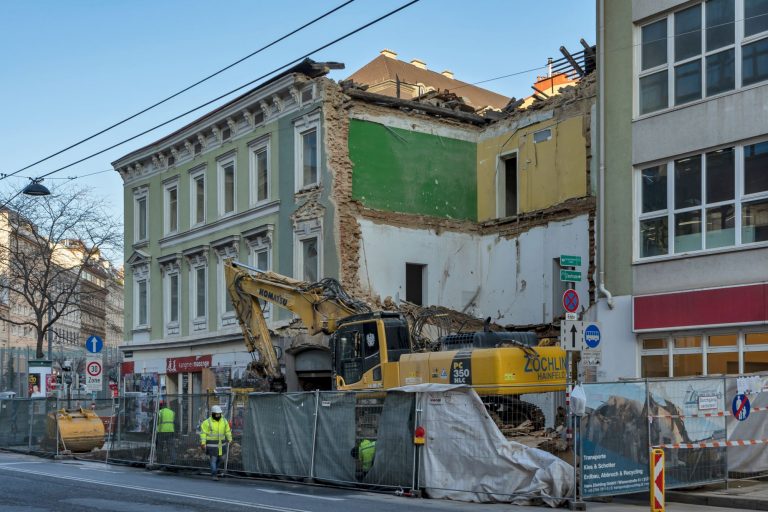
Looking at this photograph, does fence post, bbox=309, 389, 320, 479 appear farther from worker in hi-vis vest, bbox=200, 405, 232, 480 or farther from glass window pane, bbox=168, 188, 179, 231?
glass window pane, bbox=168, 188, 179, 231

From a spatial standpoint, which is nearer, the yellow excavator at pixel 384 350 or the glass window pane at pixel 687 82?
the yellow excavator at pixel 384 350

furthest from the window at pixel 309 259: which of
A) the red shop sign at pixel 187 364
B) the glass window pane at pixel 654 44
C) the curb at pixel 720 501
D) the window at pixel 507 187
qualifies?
the curb at pixel 720 501

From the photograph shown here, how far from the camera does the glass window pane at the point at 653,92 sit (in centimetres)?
2116

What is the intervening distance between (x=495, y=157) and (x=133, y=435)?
573 inches

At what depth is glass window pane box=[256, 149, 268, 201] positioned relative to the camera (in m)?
32.3

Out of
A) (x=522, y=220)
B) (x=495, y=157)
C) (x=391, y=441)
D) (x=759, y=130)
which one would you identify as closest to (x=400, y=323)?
(x=391, y=441)

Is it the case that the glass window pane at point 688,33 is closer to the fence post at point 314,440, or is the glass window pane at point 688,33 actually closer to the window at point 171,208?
the fence post at point 314,440

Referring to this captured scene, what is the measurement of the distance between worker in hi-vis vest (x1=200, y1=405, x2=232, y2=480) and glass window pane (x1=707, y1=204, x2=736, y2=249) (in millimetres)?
10543

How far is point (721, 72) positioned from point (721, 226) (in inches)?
125

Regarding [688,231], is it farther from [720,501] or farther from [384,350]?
[720,501]

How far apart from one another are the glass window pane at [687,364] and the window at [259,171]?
52.0 ft

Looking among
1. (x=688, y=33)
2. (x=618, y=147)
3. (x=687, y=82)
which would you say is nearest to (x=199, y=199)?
(x=618, y=147)

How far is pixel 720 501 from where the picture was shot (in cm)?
1403

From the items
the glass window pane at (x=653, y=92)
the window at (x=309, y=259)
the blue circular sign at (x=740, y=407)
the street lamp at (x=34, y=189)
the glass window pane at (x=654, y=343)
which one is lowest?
the blue circular sign at (x=740, y=407)
